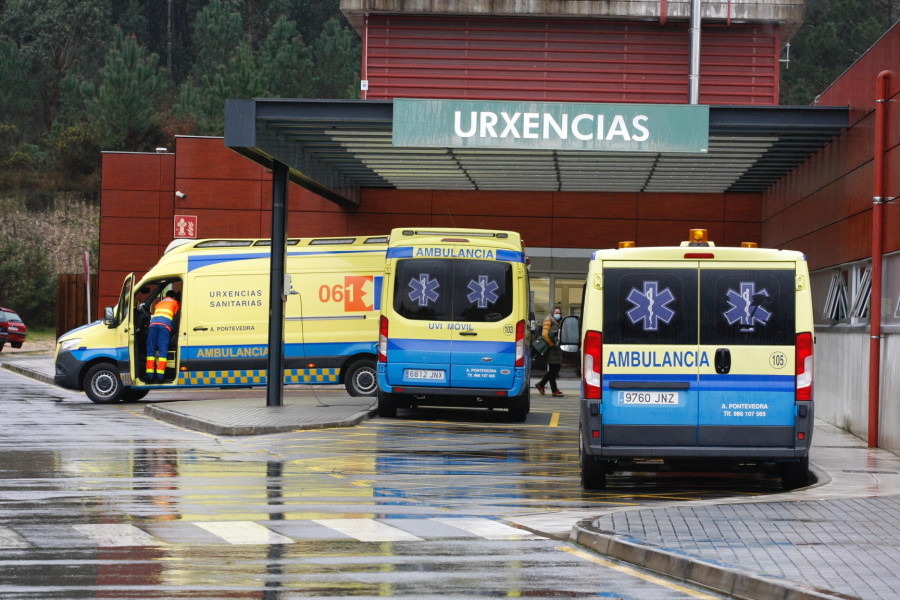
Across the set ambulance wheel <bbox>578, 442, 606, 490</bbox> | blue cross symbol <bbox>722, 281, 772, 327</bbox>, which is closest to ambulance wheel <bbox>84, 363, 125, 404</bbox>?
ambulance wheel <bbox>578, 442, 606, 490</bbox>

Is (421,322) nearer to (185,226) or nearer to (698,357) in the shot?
(698,357)

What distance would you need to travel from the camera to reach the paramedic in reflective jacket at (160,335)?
78.0 ft

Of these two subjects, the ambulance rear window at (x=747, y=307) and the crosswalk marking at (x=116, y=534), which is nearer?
the crosswalk marking at (x=116, y=534)

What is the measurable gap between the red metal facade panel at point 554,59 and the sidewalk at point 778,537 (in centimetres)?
1534

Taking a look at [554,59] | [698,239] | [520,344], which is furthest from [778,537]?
[554,59]

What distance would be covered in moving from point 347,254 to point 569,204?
326 inches

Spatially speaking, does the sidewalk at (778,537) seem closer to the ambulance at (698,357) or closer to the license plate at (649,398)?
the ambulance at (698,357)

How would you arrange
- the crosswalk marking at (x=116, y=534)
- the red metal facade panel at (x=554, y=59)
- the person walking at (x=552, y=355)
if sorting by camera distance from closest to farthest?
the crosswalk marking at (x=116, y=534)
the person walking at (x=552, y=355)
the red metal facade panel at (x=554, y=59)

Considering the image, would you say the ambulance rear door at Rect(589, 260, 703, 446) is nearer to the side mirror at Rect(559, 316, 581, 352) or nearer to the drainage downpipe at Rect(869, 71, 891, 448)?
the side mirror at Rect(559, 316, 581, 352)

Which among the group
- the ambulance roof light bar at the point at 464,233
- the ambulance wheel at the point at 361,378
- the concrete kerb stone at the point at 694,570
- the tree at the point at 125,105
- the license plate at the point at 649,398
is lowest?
the concrete kerb stone at the point at 694,570

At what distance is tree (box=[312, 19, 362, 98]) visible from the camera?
79688mm

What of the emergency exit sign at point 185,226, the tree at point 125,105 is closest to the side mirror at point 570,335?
the emergency exit sign at point 185,226

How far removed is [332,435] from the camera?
1778 cm

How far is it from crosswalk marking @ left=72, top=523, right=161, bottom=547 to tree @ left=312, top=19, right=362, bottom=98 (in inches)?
2764
